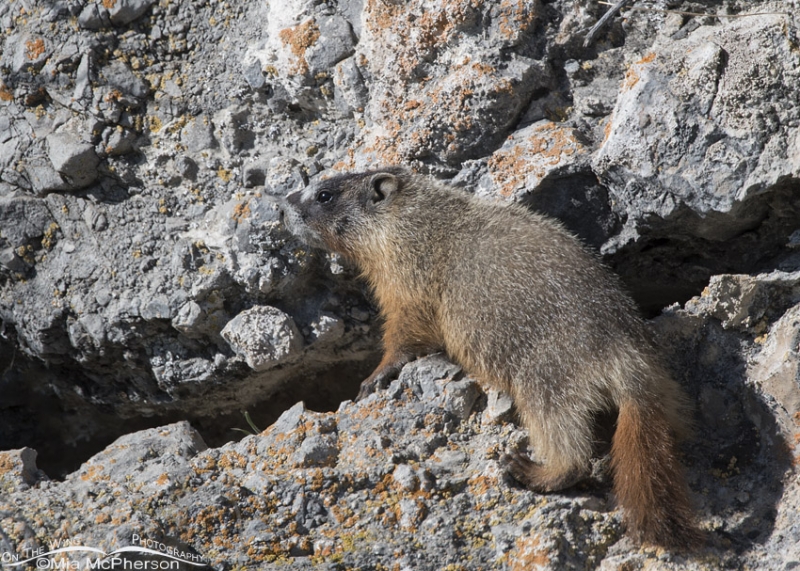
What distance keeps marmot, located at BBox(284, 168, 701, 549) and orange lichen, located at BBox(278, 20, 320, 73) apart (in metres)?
0.83

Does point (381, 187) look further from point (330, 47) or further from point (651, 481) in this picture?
point (651, 481)

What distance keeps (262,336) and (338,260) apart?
0.75 meters

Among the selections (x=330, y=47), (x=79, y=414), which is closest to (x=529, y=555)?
(x=330, y=47)

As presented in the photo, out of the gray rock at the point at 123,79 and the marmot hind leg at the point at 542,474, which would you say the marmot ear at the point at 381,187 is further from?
Answer: the marmot hind leg at the point at 542,474

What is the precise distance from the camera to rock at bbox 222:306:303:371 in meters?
5.02

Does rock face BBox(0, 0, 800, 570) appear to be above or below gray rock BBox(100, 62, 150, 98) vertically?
below

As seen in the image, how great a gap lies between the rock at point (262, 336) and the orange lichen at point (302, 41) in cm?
169

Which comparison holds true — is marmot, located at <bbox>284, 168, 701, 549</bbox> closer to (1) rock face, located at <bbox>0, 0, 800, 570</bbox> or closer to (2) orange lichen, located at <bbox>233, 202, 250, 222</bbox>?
(1) rock face, located at <bbox>0, 0, 800, 570</bbox>

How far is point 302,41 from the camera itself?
513cm

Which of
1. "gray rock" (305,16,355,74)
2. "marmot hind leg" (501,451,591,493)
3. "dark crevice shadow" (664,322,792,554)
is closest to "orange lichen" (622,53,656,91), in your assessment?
"dark crevice shadow" (664,322,792,554)

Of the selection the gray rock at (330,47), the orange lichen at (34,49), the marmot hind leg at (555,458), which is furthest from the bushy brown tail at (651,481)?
the orange lichen at (34,49)

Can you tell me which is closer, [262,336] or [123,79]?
[262,336]

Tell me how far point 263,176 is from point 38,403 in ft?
8.45

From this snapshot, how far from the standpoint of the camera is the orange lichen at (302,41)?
5121mm
